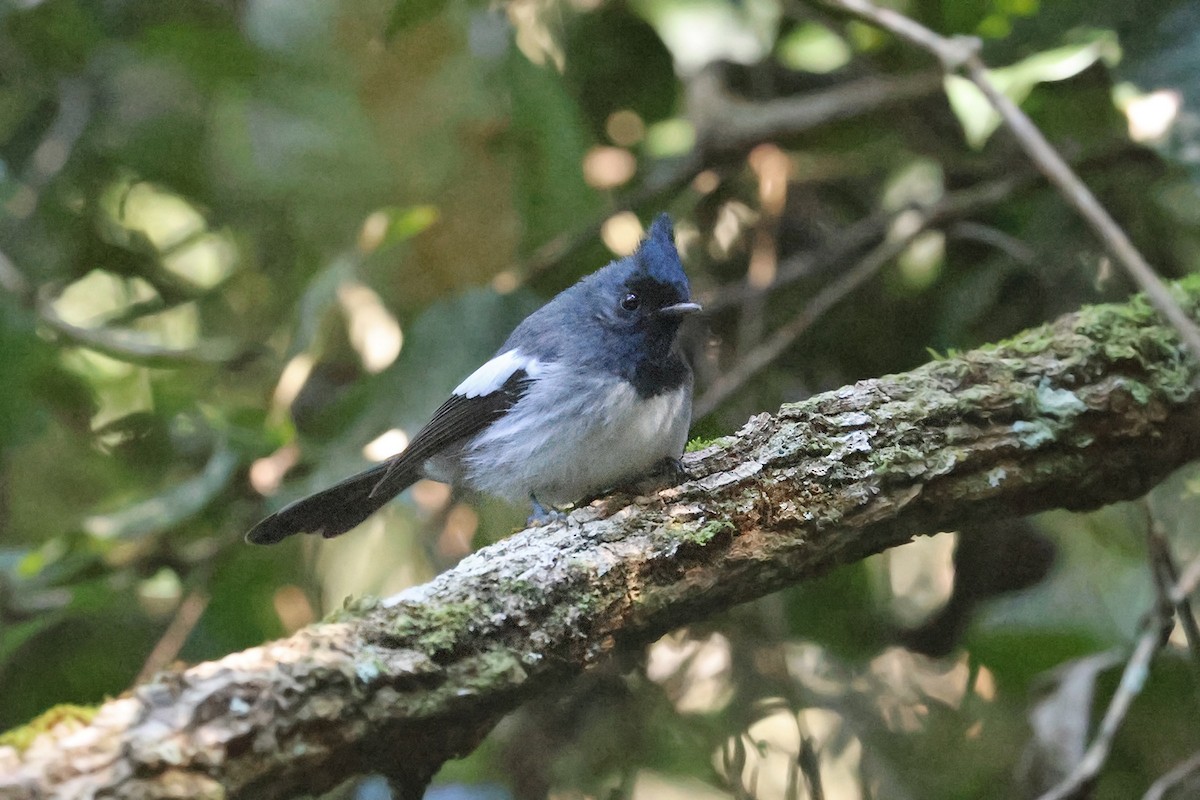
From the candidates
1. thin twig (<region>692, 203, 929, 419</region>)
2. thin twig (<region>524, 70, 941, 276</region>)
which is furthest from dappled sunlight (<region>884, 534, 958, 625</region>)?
thin twig (<region>524, 70, 941, 276</region>)

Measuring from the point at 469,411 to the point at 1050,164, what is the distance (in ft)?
5.21

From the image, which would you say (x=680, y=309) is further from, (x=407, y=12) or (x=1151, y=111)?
(x=1151, y=111)

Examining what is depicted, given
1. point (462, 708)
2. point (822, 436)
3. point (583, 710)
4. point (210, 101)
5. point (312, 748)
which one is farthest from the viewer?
point (210, 101)

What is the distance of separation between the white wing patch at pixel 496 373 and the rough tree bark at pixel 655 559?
746mm

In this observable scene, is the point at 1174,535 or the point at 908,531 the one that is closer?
the point at 908,531

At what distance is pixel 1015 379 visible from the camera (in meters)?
2.17

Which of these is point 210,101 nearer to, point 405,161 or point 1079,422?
point 405,161

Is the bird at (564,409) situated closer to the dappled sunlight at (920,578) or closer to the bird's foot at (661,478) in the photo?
the bird's foot at (661,478)

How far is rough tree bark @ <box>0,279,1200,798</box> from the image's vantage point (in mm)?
1271

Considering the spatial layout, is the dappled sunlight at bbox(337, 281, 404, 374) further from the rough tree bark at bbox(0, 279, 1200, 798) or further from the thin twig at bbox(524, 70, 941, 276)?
the rough tree bark at bbox(0, 279, 1200, 798)

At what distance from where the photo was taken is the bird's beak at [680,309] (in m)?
2.70

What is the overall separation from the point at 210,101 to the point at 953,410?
9.82ft

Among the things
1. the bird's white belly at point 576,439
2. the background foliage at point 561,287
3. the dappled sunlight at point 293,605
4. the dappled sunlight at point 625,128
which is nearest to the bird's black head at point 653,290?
the bird's white belly at point 576,439

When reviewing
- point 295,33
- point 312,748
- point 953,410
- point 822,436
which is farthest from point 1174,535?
point 295,33
